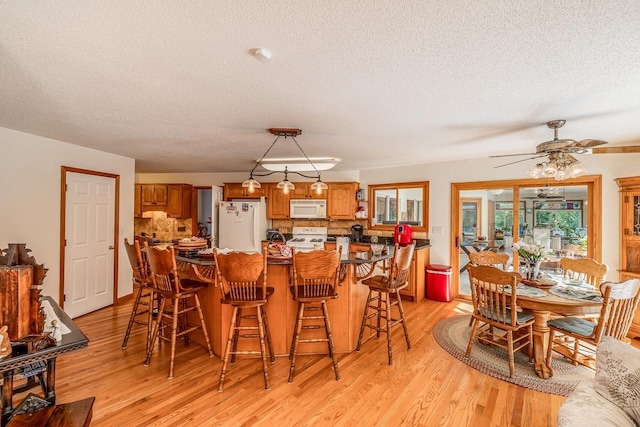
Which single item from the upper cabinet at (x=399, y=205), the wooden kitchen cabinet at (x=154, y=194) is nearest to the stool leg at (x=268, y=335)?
the upper cabinet at (x=399, y=205)

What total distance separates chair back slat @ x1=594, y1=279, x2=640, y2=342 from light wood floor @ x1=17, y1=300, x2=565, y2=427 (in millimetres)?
701

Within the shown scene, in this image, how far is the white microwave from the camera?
230 inches

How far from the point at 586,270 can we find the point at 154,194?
7166 millimetres

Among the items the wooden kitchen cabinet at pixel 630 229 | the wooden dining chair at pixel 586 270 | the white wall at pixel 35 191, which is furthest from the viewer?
the wooden kitchen cabinet at pixel 630 229

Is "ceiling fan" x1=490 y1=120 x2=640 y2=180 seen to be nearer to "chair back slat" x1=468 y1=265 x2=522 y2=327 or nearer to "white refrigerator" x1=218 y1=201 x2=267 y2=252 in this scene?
"chair back slat" x1=468 y1=265 x2=522 y2=327

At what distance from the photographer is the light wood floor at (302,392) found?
2.08m

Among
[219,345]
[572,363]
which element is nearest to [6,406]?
[219,345]

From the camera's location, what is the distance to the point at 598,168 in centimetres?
378

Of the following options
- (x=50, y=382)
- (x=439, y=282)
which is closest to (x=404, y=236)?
(x=439, y=282)

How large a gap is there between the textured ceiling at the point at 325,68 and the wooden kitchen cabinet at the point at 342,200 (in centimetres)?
249

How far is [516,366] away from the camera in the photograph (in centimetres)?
279

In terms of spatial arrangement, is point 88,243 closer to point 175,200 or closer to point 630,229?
point 175,200

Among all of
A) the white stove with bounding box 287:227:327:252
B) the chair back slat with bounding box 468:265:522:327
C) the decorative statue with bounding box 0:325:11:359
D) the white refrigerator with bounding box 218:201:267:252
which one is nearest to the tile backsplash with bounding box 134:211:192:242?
the white refrigerator with bounding box 218:201:267:252

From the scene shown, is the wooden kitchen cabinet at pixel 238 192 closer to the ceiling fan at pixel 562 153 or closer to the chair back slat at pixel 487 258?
the chair back slat at pixel 487 258
